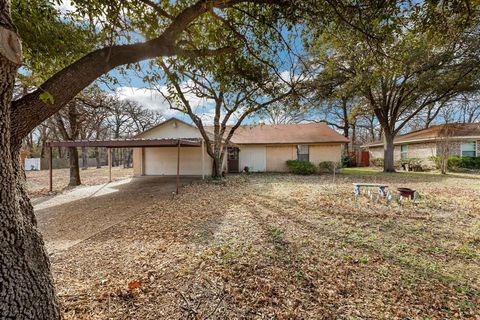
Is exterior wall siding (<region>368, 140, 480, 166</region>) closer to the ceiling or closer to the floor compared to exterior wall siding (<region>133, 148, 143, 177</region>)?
closer to the ceiling

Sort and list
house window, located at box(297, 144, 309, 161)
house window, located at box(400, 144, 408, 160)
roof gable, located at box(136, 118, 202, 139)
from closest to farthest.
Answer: roof gable, located at box(136, 118, 202, 139) < house window, located at box(297, 144, 309, 161) < house window, located at box(400, 144, 408, 160)

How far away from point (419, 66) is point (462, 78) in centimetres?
321

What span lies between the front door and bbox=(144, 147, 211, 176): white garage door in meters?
2.72

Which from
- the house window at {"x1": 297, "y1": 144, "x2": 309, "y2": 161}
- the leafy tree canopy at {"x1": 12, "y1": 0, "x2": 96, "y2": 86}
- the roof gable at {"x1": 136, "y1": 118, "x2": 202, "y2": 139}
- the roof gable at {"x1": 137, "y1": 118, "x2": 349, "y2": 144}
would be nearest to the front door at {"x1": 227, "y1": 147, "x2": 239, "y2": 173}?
the roof gable at {"x1": 137, "y1": 118, "x2": 349, "y2": 144}

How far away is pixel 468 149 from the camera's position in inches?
679

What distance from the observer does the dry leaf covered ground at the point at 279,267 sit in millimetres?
2365

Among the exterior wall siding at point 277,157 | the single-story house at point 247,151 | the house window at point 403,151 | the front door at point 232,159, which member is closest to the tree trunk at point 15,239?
the single-story house at point 247,151

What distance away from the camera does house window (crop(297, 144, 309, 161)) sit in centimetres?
1723

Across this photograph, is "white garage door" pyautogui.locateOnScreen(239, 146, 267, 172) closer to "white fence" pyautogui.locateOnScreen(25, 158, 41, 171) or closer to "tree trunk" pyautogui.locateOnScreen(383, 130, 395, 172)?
"tree trunk" pyautogui.locateOnScreen(383, 130, 395, 172)

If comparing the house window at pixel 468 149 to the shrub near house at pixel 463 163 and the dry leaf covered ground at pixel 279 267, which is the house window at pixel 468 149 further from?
the dry leaf covered ground at pixel 279 267

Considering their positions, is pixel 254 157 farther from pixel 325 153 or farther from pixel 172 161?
pixel 172 161

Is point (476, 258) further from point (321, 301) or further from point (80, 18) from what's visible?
point (80, 18)

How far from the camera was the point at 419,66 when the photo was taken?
1282 centimetres

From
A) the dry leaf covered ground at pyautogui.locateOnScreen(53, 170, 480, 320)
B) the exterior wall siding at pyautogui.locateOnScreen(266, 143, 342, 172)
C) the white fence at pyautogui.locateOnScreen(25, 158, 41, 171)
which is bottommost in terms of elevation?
the dry leaf covered ground at pyautogui.locateOnScreen(53, 170, 480, 320)
